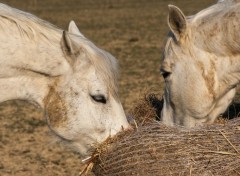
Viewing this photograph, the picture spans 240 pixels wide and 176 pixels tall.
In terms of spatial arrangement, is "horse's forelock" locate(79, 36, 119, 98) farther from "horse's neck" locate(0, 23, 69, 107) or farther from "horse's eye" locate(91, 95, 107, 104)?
"horse's neck" locate(0, 23, 69, 107)

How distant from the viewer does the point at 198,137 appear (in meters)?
4.10

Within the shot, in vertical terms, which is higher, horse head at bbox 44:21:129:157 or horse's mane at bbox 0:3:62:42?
horse's mane at bbox 0:3:62:42

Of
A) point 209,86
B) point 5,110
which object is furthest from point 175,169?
point 5,110

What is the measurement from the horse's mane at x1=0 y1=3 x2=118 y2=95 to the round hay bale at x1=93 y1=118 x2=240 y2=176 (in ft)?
1.85

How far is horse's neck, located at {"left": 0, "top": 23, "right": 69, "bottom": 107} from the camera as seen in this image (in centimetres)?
453

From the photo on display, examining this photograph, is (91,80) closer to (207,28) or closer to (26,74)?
(26,74)

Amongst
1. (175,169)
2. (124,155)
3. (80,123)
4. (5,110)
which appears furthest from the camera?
(5,110)

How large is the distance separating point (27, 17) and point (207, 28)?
1.79 m

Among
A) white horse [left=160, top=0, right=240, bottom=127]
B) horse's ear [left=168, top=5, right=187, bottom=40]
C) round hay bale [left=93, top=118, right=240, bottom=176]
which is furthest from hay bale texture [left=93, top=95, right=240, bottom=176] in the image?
horse's ear [left=168, top=5, right=187, bottom=40]

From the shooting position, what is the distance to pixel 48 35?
460 cm

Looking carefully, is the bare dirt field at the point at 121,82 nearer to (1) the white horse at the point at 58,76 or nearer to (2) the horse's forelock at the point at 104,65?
(1) the white horse at the point at 58,76

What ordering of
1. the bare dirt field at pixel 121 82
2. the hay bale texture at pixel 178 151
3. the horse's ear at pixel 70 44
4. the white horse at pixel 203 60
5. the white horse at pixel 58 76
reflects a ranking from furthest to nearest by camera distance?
the bare dirt field at pixel 121 82
the white horse at pixel 203 60
the white horse at pixel 58 76
the horse's ear at pixel 70 44
the hay bale texture at pixel 178 151

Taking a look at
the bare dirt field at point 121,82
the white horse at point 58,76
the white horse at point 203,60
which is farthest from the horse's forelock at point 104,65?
the white horse at point 203,60

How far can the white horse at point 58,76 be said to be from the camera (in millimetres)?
4535
